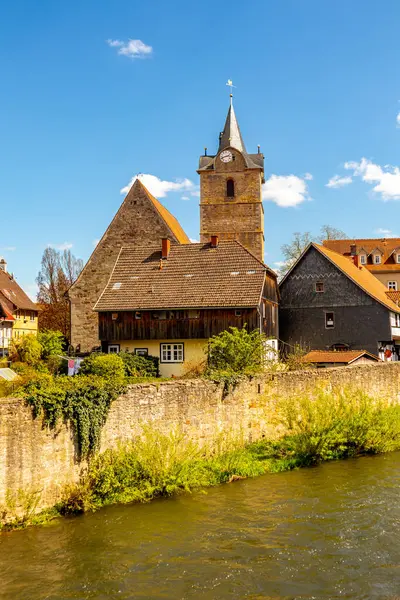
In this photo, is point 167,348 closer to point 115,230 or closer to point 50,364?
point 50,364

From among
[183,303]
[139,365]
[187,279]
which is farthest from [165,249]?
[139,365]

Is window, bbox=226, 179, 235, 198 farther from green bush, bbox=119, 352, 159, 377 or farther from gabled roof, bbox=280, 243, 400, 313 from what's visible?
green bush, bbox=119, 352, 159, 377

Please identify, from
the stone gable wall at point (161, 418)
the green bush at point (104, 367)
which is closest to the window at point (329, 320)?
the stone gable wall at point (161, 418)

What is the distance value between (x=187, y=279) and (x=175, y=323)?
7.70ft

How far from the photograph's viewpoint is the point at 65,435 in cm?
1301

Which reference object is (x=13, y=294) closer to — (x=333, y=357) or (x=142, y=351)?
(x=142, y=351)

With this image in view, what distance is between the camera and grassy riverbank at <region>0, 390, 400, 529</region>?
43.5 ft

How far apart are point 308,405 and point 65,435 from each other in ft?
25.9

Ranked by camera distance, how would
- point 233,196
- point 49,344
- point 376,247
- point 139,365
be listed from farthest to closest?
point 376,247 < point 233,196 < point 49,344 < point 139,365

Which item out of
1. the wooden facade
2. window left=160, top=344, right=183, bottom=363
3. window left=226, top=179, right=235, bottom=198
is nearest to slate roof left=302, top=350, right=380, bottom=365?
the wooden facade

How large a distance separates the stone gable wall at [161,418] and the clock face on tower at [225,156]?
80.7 feet

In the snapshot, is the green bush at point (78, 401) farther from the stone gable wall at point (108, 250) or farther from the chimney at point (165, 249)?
the stone gable wall at point (108, 250)

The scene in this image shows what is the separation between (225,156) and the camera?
4359cm

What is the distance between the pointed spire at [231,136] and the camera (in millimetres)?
44188
